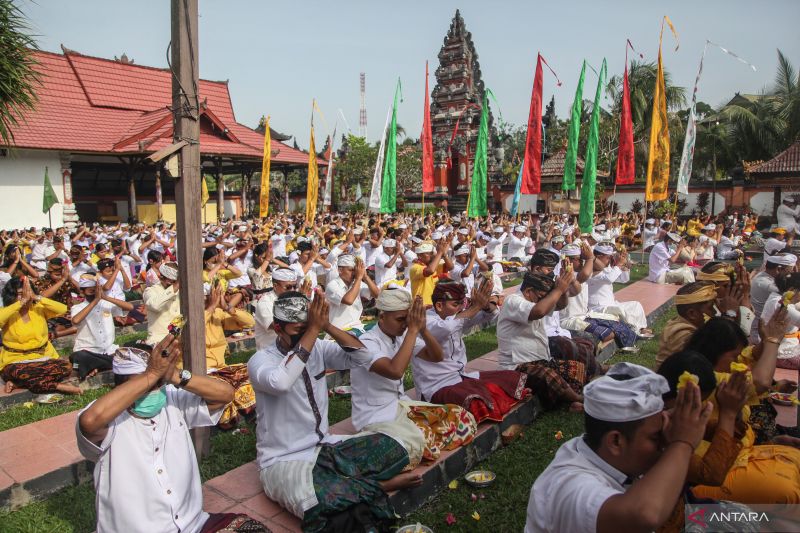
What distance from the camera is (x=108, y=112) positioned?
27.5m

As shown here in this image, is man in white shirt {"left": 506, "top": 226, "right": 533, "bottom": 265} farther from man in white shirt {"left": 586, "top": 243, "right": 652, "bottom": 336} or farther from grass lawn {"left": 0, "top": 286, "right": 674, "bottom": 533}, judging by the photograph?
grass lawn {"left": 0, "top": 286, "right": 674, "bottom": 533}

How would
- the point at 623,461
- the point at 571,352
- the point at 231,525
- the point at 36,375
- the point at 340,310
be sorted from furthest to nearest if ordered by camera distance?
1. the point at 340,310
2. the point at 36,375
3. the point at 571,352
4. the point at 231,525
5. the point at 623,461

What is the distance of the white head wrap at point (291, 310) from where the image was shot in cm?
345

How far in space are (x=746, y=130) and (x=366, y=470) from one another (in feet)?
122

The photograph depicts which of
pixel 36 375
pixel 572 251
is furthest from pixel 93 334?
pixel 572 251

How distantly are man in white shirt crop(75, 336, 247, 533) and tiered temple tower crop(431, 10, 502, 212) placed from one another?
111ft

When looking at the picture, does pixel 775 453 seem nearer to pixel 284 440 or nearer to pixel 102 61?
pixel 284 440

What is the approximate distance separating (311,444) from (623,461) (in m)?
1.99

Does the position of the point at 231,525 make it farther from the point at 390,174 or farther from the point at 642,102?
the point at 642,102

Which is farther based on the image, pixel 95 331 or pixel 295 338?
pixel 95 331

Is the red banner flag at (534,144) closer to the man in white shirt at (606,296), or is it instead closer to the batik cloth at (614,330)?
the man in white shirt at (606,296)

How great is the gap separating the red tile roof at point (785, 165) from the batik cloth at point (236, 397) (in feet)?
89.0

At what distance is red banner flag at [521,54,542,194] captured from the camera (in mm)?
13172

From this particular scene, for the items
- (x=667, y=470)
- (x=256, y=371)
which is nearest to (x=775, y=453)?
(x=667, y=470)
